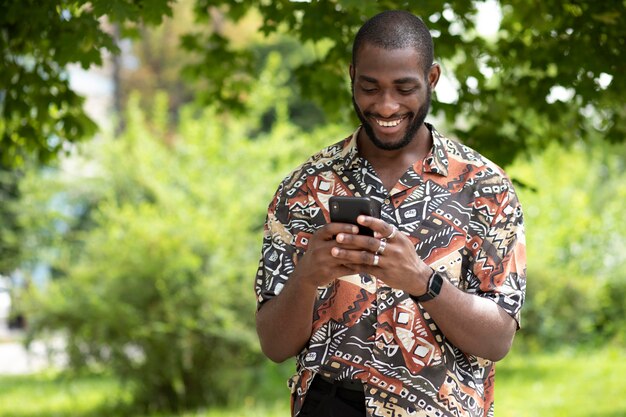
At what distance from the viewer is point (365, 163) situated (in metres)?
2.47

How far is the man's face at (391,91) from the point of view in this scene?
7.56ft

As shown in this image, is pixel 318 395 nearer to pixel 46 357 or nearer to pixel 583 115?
pixel 583 115

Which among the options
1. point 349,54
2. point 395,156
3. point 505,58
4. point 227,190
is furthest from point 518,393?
point 395,156

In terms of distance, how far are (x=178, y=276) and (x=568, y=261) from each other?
5769 mm

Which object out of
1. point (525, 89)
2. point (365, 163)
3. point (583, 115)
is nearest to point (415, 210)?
point (365, 163)

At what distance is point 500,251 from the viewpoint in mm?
2330

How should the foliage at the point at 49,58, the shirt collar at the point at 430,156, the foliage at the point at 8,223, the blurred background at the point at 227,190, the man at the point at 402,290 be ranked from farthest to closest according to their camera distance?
the foliage at the point at 8,223, the blurred background at the point at 227,190, the foliage at the point at 49,58, the shirt collar at the point at 430,156, the man at the point at 402,290

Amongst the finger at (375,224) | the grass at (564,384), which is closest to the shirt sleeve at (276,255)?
the finger at (375,224)

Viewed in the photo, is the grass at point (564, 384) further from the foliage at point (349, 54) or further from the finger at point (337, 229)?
the finger at point (337, 229)

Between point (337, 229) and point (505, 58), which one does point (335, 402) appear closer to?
point (337, 229)

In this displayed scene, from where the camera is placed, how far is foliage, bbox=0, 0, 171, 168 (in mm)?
4445

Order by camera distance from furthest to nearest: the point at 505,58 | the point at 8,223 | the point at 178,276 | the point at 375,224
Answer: the point at 8,223, the point at 178,276, the point at 505,58, the point at 375,224

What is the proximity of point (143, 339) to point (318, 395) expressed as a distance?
6295 mm

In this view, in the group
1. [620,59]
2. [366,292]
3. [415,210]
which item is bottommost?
[366,292]
